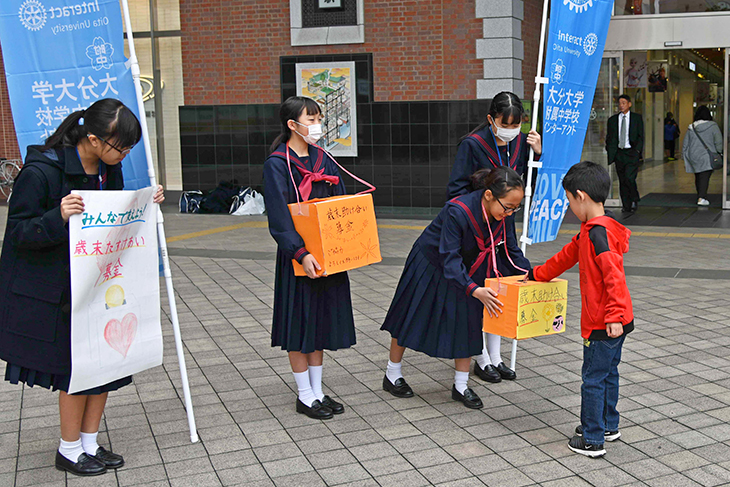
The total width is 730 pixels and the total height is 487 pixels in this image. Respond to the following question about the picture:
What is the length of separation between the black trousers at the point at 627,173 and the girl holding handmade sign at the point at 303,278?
9.13 meters

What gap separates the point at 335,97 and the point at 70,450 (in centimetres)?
1005

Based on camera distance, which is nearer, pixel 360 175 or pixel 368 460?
pixel 368 460

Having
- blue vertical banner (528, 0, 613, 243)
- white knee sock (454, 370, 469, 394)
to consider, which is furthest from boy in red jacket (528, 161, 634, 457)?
blue vertical banner (528, 0, 613, 243)

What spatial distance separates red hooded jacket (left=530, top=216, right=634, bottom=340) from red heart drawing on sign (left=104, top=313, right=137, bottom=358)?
2.20m

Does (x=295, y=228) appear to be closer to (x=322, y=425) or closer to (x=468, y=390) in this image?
(x=322, y=425)

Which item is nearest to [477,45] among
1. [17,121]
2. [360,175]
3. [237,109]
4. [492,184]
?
[360,175]

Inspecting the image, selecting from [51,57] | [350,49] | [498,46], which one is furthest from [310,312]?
[350,49]

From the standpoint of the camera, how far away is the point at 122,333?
3754 mm

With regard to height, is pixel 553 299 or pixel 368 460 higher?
pixel 553 299

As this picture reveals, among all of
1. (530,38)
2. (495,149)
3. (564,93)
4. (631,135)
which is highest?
(530,38)

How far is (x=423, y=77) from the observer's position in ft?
41.8

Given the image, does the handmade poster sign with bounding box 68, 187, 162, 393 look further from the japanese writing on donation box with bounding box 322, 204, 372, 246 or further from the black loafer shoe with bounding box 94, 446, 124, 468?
the japanese writing on donation box with bounding box 322, 204, 372, 246

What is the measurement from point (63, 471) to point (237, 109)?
10.6m

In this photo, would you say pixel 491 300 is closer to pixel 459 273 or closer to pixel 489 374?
pixel 459 273
